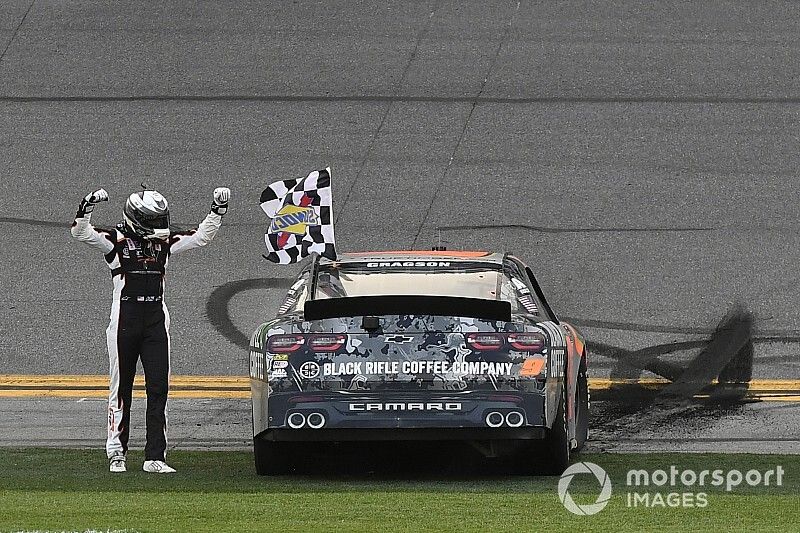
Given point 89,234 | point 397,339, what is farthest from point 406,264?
point 89,234

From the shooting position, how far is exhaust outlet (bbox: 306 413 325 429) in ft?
25.7

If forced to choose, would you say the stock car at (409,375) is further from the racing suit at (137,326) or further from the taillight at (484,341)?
the racing suit at (137,326)

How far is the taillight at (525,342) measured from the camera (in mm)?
7879

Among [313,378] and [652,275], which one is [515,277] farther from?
[652,275]

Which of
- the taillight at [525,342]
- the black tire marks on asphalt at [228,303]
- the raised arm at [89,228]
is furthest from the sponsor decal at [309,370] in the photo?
the black tire marks on asphalt at [228,303]

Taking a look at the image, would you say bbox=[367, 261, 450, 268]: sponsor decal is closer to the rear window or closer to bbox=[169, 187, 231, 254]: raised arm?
the rear window

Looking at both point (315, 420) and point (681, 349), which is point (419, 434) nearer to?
point (315, 420)

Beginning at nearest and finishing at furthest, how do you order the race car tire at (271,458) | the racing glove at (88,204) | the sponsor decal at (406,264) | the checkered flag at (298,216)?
the race car tire at (271,458), the racing glove at (88,204), the sponsor decal at (406,264), the checkered flag at (298,216)

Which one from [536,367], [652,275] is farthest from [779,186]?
[536,367]

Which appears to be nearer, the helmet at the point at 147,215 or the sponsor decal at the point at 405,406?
the sponsor decal at the point at 405,406

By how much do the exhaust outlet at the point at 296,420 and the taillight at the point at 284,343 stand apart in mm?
330

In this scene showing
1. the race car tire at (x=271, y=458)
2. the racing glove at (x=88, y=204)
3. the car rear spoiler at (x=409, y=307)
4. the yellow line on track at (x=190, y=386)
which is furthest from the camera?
the yellow line on track at (x=190, y=386)

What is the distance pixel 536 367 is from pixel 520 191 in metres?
7.80

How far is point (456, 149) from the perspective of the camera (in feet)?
54.1
